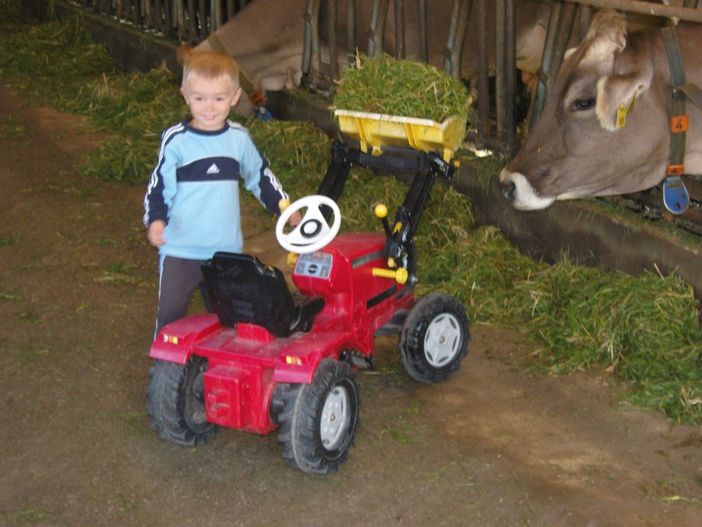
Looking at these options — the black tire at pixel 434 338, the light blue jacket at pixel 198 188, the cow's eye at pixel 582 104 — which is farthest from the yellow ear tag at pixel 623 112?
the light blue jacket at pixel 198 188

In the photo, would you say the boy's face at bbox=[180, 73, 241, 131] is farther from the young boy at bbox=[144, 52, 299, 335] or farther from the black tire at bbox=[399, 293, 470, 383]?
the black tire at bbox=[399, 293, 470, 383]

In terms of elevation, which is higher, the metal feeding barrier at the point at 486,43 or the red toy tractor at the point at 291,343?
the metal feeding barrier at the point at 486,43

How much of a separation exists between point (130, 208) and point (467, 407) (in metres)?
3.11

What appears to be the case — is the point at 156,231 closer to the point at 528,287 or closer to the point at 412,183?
the point at 412,183

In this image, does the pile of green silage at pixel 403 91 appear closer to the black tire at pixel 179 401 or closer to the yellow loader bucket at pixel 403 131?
the yellow loader bucket at pixel 403 131

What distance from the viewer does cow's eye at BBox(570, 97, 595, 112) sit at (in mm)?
4336

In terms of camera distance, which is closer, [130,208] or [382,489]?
[382,489]

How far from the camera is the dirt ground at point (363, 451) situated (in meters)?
3.47

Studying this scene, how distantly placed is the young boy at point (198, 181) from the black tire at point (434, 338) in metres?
0.64

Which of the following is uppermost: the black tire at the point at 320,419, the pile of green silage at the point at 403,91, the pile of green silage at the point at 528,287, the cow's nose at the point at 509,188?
the pile of green silage at the point at 403,91

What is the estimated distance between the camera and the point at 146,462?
376 cm

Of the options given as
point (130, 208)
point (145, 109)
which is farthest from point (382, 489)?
point (145, 109)

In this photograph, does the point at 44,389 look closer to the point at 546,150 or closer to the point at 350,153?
the point at 350,153

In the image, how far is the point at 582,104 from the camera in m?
4.37
